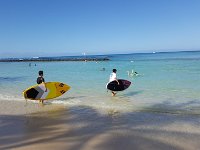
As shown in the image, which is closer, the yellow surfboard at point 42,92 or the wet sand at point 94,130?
the wet sand at point 94,130

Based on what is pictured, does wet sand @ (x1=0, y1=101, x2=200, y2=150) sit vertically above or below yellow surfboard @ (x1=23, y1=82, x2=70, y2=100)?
below

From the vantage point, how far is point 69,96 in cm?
1669

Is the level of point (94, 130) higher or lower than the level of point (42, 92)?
lower

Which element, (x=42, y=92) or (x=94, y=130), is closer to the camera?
(x=94, y=130)

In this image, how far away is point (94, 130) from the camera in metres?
9.02

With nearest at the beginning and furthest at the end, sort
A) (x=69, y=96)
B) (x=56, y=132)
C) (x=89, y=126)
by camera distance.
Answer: (x=56, y=132) → (x=89, y=126) → (x=69, y=96)

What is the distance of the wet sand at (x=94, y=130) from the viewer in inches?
297

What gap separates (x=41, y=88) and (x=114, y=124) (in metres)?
5.46

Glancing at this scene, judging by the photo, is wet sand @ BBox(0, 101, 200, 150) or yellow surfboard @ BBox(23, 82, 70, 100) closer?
wet sand @ BBox(0, 101, 200, 150)

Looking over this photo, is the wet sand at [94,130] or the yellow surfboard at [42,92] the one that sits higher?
the yellow surfboard at [42,92]

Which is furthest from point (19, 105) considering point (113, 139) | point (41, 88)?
point (113, 139)

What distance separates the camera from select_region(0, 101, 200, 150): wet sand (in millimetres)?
7531

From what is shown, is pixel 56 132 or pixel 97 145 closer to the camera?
pixel 97 145

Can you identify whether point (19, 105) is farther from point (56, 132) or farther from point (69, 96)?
point (56, 132)
